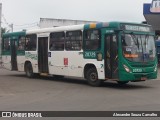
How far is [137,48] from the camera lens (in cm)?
1814

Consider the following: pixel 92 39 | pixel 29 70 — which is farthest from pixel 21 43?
pixel 92 39

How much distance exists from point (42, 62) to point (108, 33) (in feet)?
19.7

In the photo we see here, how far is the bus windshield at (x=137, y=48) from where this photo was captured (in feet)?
58.9

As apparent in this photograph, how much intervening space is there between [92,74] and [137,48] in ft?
7.97

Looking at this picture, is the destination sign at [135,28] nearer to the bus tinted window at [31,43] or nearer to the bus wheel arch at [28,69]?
the bus tinted window at [31,43]

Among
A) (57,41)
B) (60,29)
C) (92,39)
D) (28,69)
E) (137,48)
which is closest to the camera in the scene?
(137,48)

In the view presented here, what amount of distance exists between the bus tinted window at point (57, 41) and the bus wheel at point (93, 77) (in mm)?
2565

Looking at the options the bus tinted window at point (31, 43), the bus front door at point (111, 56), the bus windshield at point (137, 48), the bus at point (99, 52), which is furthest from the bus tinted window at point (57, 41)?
the bus windshield at point (137, 48)

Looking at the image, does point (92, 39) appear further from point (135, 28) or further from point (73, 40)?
point (135, 28)

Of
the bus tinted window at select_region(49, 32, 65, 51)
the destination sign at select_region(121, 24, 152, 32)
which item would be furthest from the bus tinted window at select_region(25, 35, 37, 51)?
the destination sign at select_region(121, 24, 152, 32)

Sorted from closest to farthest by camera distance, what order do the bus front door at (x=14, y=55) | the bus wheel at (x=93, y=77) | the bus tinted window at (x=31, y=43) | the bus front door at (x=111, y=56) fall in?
the bus front door at (x=111, y=56) < the bus wheel at (x=93, y=77) < the bus tinted window at (x=31, y=43) < the bus front door at (x=14, y=55)

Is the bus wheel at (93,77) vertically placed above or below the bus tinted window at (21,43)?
below

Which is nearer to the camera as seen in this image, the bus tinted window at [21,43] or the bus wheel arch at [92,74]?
the bus wheel arch at [92,74]

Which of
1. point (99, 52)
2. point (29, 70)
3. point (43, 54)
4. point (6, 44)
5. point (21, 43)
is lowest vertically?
point (29, 70)
